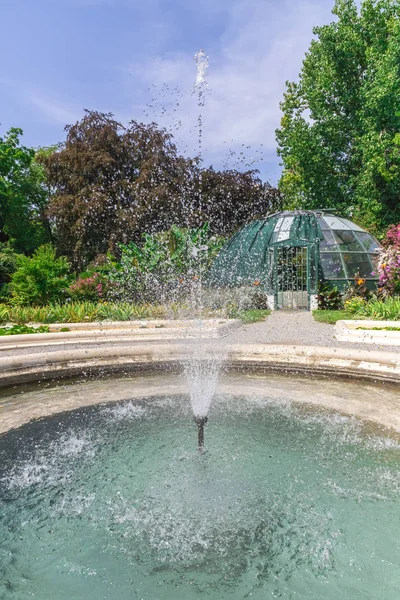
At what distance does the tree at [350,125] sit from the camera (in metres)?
19.5

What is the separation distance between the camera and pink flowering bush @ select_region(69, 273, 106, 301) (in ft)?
44.1

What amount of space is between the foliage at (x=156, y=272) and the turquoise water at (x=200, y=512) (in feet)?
32.1

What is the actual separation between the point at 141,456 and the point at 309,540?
163cm

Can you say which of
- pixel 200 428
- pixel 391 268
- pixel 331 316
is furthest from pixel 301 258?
pixel 200 428

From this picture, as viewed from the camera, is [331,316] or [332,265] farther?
[332,265]

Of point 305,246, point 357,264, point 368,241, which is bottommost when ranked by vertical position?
point 357,264

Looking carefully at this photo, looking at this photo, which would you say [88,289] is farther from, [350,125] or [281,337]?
[350,125]

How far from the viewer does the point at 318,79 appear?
22.1 m

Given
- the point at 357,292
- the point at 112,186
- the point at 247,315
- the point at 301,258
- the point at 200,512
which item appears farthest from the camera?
the point at 112,186

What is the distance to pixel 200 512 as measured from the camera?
284 cm

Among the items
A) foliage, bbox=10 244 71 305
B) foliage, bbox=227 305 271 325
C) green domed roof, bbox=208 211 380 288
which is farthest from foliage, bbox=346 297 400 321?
foliage, bbox=10 244 71 305

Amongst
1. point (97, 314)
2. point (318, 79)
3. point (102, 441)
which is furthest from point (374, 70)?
point (102, 441)

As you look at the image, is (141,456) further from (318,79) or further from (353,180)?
(318,79)

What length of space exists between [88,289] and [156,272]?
229cm
